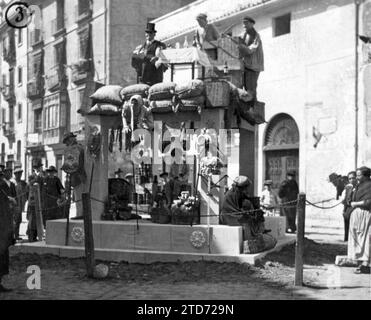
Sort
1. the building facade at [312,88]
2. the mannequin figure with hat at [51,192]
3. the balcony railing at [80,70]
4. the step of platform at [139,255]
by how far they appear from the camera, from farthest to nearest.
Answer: the balcony railing at [80,70]
the building facade at [312,88]
the mannequin figure with hat at [51,192]
the step of platform at [139,255]

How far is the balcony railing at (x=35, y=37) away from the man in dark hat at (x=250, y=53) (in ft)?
98.8

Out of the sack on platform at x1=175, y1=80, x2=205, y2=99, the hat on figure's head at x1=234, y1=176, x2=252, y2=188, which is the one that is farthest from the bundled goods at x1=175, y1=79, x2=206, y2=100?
the hat on figure's head at x1=234, y1=176, x2=252, y2=188

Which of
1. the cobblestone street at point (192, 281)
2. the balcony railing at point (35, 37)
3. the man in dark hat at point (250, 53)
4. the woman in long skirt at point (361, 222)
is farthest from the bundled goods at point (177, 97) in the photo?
the balcony railing at point (35, 37)

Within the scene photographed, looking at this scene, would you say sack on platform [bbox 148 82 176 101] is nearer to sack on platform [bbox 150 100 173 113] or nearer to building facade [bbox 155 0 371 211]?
sack on platform [bbox 150 100 173 113]

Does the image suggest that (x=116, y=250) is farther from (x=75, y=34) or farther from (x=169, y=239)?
(x=75, y=34)

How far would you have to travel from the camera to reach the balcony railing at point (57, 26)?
124ft

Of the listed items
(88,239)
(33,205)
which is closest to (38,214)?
(33,205)

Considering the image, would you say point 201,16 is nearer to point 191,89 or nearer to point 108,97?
point 191,89

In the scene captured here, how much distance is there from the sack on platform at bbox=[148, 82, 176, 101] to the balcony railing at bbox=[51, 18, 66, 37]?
89.6 ft

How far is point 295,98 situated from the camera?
21.5 metres

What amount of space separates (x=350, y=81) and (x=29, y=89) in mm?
27394

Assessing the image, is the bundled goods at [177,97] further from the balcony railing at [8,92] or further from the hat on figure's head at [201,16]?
the balcony railing at [8,92]

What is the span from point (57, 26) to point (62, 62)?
241cm

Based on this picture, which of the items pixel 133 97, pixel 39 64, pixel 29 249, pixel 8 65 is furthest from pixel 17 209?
pixel 8 65
